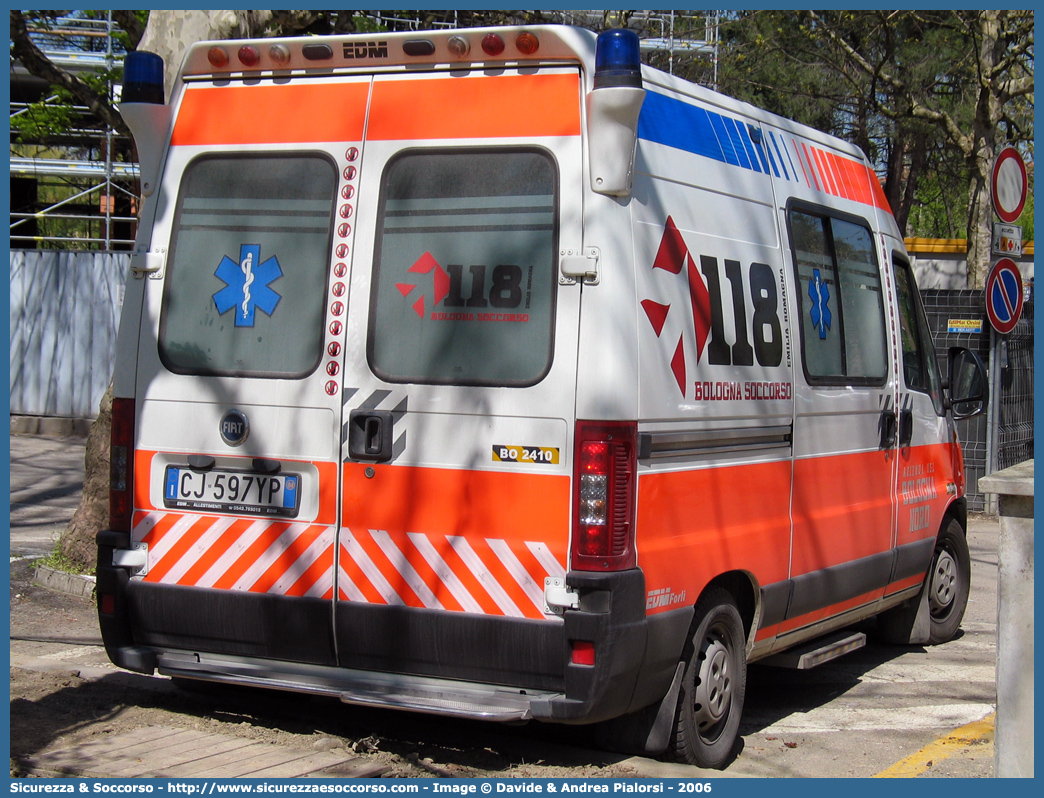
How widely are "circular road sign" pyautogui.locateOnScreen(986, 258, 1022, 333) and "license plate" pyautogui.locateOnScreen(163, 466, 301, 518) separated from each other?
8.50 metres

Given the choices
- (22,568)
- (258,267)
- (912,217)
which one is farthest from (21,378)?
(912,217)

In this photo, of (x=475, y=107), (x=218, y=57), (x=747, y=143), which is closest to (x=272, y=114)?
(x=218, y=57)

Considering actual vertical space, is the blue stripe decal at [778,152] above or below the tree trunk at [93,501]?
above

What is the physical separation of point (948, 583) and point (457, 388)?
4411mm

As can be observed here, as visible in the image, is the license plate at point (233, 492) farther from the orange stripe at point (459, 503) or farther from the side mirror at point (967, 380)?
the side mirror at point (967, 380)

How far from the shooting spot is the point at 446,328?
4.54m

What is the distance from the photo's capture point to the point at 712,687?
16.4 feet

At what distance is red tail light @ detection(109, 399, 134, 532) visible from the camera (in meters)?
4.99

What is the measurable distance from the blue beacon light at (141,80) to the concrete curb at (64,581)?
3.67 meters

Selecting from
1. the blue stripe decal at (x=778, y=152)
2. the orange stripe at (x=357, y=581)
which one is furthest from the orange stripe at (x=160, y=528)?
the blue stripe decal at (x=778, y=152)

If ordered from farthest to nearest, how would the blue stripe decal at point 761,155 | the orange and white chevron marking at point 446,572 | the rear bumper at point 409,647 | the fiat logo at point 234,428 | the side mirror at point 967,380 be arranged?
the side mirror at point 967,380 → the blue stripe decal at point 761,155 → the fiat logo at point 234,428 → the orange and white chevron marking at point 446,572 → the rear bumper at point 409,647

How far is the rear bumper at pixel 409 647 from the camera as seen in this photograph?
167 inches

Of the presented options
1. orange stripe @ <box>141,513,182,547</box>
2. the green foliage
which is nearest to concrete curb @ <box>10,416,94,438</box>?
the green foliage

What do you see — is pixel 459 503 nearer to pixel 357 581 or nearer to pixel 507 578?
pixel 507 578
